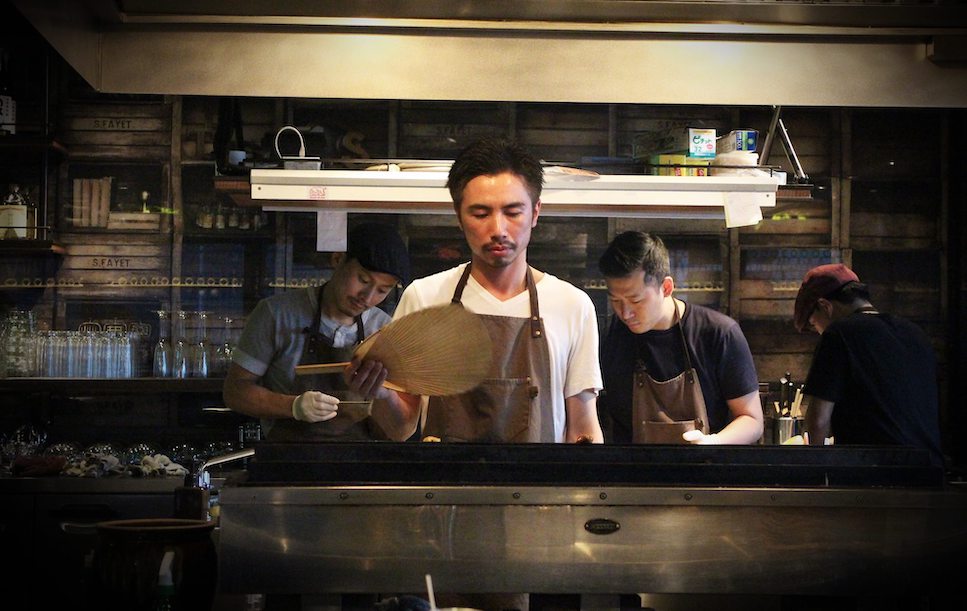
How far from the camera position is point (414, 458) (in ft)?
5.92

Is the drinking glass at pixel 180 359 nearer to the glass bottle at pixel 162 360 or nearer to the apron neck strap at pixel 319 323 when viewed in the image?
the glass bottle at pixel 162 360

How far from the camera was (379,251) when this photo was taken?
3.54m

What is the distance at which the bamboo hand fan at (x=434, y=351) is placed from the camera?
2045 mm

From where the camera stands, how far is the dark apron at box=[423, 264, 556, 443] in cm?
262

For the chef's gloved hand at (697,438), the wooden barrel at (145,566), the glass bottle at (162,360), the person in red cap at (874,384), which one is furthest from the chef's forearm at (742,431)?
the glass bottle at (162,360)

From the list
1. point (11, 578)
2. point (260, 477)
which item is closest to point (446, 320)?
point (260, 477)

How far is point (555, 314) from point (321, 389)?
4.17ft

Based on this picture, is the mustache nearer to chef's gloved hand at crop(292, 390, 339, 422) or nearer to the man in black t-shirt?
chef's gloved hand at crop(292, 390, 339, 422)

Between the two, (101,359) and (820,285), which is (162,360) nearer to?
(101,359)

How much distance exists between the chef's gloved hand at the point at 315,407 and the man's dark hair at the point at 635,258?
1.06 m

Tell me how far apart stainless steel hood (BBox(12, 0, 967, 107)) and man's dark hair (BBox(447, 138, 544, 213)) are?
51 cm

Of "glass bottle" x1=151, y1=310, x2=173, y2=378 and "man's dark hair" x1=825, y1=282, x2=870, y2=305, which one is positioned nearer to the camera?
"man's dark hair" x1=825, y1=282, x2=870, y2=305

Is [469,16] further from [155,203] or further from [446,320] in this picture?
[155,203]

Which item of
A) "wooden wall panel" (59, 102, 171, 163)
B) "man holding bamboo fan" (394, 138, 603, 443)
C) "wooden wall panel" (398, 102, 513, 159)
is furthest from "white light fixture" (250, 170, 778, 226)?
"wooden wall panel" (59, 102, 171, 163)
